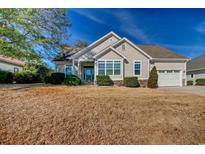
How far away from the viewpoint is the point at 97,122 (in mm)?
6422

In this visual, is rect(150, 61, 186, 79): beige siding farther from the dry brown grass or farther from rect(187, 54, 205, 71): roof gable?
the dry brown grass

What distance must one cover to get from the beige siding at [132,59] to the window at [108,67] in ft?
3.00

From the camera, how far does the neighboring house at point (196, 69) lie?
25531 millimetres

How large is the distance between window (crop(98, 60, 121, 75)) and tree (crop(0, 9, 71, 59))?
13.4 ft

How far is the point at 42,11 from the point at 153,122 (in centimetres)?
1026

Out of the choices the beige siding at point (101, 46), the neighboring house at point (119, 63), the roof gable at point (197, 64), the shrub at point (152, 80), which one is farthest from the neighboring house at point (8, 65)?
the roof gable at point (197, 64)

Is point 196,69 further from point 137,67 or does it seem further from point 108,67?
point 108,67

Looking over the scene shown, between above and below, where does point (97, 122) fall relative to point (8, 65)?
below

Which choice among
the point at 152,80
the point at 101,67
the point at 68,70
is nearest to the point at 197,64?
the point at 152,80

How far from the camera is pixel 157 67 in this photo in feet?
65.9

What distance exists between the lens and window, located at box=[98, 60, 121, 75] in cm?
1820

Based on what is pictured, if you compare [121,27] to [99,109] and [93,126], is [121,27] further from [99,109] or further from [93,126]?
[93,126]

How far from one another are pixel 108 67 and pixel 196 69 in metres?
13.7
